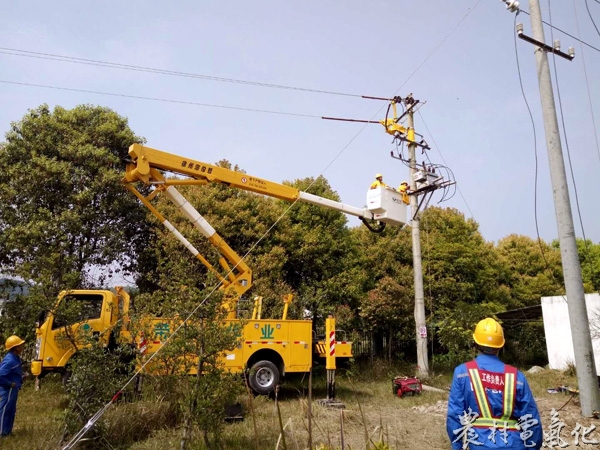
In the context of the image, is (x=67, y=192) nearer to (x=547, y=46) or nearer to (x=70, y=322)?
(x=70, y=322)

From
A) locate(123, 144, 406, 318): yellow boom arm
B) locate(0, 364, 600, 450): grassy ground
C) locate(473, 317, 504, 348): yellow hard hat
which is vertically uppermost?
locate(123, 144, 406, 318): yellow boom arm

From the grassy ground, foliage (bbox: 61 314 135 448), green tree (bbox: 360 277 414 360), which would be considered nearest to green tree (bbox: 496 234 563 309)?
green tree (bbox: 360 277 414 360)

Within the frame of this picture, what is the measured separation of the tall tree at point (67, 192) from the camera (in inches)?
502

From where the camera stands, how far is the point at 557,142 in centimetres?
816

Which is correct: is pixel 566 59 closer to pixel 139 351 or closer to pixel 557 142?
pixel 557 142

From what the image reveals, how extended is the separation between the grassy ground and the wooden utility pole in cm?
64

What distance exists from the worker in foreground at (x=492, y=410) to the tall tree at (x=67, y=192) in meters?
11.4

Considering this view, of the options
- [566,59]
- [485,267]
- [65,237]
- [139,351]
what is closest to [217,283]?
[139,351]

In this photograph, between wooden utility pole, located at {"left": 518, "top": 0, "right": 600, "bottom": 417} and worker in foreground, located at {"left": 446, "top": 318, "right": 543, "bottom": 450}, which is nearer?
worker in foreground, located at {"left": 446, "top": 318, "right": 543, "bottom": 450}

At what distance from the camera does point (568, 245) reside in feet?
25.4

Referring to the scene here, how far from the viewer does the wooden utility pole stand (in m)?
7.35

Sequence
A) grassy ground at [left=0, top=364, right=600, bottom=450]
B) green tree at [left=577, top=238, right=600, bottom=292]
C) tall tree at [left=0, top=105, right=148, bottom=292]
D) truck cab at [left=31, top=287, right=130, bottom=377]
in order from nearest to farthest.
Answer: grassy ground at [left=0, top=364, right=600, bottom=450], truck cab at [left=31, top=287, right=130, bottom=377], tall tree at [left=0, top=105, right=148, bottom=292], green tree at [left=577, top=238, right=600, bottom=292]

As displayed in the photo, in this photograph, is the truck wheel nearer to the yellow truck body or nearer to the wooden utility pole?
the yellow truck body

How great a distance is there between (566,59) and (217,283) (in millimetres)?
8049
